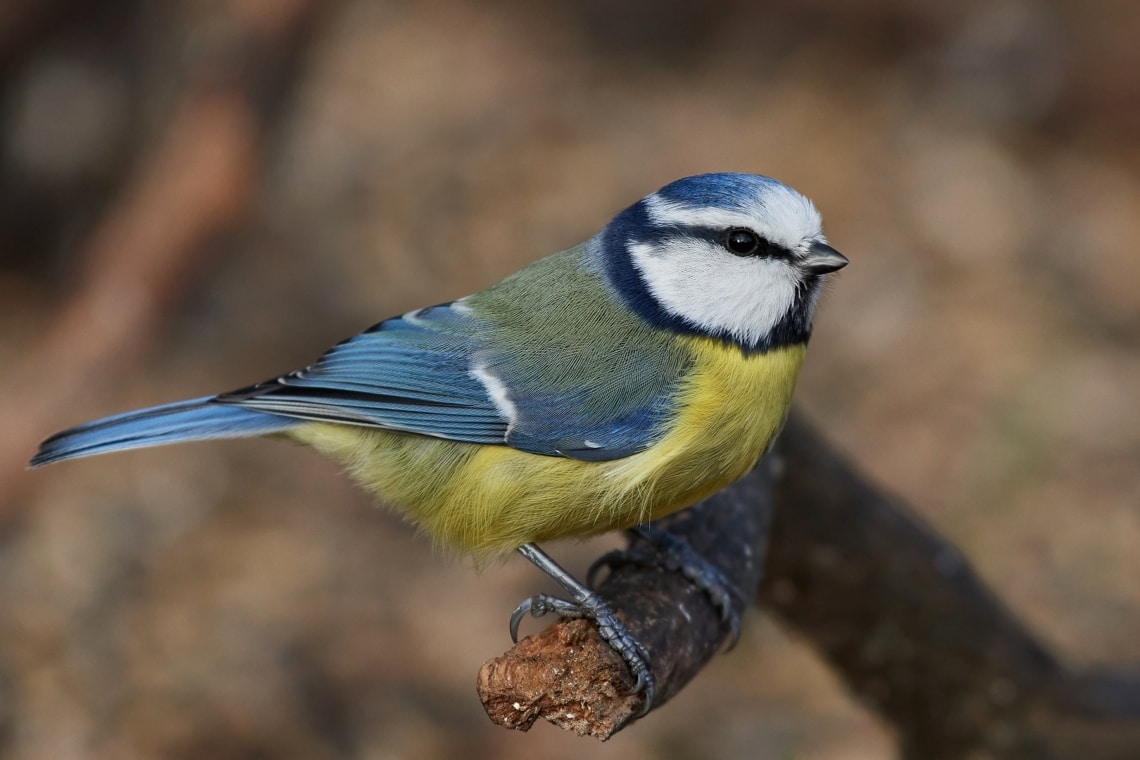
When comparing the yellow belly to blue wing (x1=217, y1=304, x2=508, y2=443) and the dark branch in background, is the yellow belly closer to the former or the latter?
blue wing (x1=217, y1=304, x2=508, y2=443)

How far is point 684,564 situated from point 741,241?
687 mm

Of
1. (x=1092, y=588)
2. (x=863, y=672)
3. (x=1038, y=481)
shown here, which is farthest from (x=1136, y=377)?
(x=863, y=672)

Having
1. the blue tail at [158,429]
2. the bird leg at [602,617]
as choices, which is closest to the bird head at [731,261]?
the bird leg at [602,617]

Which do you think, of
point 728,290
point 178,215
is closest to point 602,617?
point 728,290

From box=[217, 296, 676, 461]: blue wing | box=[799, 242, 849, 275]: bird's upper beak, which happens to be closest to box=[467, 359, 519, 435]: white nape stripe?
box=[217, 296, 676, 461]: blue wing

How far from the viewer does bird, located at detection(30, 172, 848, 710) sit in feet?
7.76

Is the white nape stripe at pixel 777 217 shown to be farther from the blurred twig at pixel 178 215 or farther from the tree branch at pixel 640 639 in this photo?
the blurred twig at pixel 178 215

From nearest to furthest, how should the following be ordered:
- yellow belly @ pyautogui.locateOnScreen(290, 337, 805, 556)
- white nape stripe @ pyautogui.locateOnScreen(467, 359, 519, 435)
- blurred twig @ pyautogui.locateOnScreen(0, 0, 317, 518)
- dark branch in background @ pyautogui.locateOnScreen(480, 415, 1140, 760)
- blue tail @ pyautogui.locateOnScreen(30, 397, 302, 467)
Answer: yellow belly @ pyautogui.locateOnScreen(290, 337, 805, 556) < white nape stripe @ pyautogui.locateOnScreen(467, 359, 519, 435) < blue tail @ pyautogui.locateOnScreen(30, 397, 302, 467) < dark branch in background @ pyautogui.locateOnScreen(480, 415, 1140, 760) < blurred twig @ pyautogui.locateOnScreen(0, 0, 317, 518)

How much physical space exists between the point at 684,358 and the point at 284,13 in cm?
221

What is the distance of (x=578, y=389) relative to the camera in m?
2.48

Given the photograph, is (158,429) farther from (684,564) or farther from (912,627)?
(912,627)

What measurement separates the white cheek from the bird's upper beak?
0.11ft

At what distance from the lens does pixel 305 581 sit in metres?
4.26

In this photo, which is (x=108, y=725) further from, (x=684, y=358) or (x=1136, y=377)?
(x=1136, y=377)
